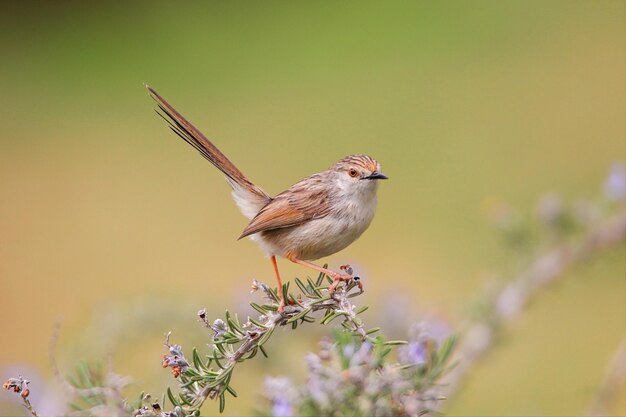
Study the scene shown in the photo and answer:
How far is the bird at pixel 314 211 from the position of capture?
2867 millimetres

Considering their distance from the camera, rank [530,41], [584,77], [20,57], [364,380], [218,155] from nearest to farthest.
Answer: [364,380], [218,155], [584,77], [530,41], [20,57]

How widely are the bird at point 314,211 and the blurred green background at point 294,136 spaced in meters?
2.29

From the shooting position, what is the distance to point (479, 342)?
276 cm

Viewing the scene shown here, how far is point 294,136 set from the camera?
35.1 feet

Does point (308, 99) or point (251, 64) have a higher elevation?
point (251, 64)

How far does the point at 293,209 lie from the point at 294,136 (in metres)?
7.76

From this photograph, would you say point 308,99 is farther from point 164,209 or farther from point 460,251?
point 460,251

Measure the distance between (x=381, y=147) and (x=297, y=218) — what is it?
686 cm

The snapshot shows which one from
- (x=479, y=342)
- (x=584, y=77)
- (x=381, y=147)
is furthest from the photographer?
(x=584, y=77)

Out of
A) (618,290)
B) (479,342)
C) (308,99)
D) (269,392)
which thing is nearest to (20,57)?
(308,99)

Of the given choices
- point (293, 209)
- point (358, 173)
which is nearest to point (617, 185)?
point (358, 173)

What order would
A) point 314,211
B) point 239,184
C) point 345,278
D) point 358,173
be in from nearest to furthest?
point 345,278 → point 314,211 → point 358,173 → point 239,184

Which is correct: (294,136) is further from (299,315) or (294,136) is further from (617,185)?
(299,315)

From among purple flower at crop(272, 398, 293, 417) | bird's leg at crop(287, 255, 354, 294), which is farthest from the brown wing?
purple flower at crop(272, 398, 293, 417)
